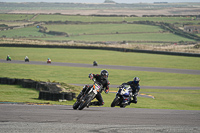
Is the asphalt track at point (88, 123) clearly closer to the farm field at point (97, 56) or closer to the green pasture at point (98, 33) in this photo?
the farm field at point (97, 56)

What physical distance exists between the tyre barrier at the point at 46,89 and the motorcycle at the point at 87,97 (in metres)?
5.75

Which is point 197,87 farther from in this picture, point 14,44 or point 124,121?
point 14,44

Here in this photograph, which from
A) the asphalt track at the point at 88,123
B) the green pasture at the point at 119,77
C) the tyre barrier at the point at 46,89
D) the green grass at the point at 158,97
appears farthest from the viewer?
the green pasture at the point at 119,77

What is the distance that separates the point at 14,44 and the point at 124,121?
59.9 metres

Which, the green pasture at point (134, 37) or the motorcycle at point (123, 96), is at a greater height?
the green pasture at point (134, 37)

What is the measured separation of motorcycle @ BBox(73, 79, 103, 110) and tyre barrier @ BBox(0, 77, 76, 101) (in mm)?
5750

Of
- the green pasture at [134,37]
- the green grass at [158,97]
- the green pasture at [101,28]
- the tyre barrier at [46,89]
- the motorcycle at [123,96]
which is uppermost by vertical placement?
the green pasture at [101,28]

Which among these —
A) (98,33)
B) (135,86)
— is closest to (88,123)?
(135,86)

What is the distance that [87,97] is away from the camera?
520 inches

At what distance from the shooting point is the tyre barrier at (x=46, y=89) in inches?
750

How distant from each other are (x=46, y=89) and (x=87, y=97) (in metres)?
9.61

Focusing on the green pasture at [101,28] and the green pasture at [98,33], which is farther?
the green pasture at [101,28]

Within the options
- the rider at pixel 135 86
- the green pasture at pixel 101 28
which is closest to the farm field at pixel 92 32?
the green pasture at pixel 101 28

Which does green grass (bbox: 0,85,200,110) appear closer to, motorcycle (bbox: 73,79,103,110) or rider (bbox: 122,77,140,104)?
rider (bbox: 122,77,140,104)
